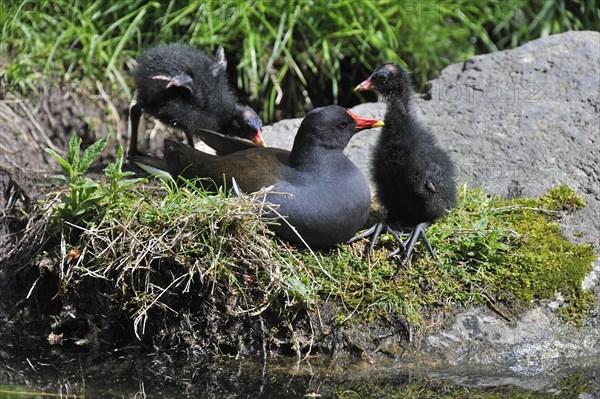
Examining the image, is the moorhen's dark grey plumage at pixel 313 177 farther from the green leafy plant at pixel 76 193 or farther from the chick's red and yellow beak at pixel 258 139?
the chick's red and yellow beak at pixel 258 139

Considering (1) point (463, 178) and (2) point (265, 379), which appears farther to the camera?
(1) point (463, 178)

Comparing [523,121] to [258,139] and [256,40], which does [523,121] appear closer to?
[258,139]

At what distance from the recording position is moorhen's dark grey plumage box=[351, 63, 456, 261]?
496 centimetres

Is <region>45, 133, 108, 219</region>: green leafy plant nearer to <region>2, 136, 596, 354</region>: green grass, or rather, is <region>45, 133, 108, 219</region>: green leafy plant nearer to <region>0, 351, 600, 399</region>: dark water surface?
<region>2, 136, 596, 354</region>: green grass

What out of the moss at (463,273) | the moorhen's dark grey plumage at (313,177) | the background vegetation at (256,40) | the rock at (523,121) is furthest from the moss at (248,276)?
the background vegetation at (256,40)

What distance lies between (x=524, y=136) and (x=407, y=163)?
1.33 metres

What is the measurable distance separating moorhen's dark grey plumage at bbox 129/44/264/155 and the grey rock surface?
25 cm

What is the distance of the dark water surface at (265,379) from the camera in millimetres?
4031

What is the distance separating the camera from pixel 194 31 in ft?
24.2

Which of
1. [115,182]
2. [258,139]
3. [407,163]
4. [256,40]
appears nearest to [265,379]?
[115,182]

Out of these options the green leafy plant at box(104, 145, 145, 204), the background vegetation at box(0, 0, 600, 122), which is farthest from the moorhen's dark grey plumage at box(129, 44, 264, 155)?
the green leafy plant at box(104, 145, 145, 204)

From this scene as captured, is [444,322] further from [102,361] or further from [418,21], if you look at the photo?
[418,21]

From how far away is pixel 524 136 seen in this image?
596 cm

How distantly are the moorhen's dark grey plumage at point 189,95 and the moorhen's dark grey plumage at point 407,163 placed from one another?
4.34ft
